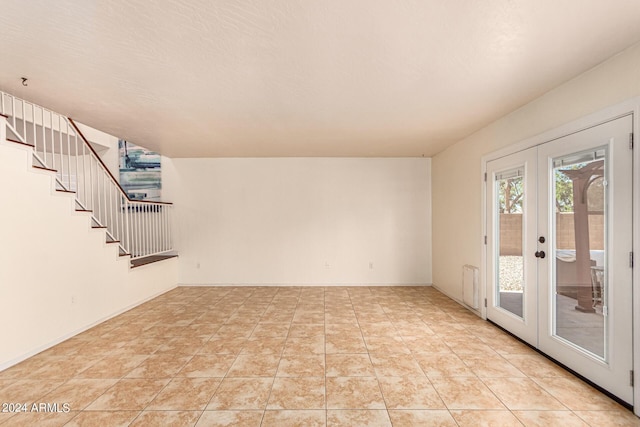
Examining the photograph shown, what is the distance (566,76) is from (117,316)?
573 centimetres

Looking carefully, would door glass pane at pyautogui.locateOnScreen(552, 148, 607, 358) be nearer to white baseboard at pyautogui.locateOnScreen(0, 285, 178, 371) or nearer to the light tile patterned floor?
the light tile patterned floor

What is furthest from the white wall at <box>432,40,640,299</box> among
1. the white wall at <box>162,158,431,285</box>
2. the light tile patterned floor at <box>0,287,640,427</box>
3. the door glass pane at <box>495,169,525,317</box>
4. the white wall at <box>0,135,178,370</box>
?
the white wall at <box>0,135,178,370</box>

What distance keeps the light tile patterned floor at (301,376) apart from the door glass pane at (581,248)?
44 cm

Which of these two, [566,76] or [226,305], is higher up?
[566,76]

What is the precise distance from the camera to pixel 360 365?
8.34ft

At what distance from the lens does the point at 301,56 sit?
6.70ft

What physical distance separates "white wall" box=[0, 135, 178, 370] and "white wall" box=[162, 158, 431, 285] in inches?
78.3

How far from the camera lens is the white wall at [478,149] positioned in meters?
2.04

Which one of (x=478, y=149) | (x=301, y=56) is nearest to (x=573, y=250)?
(x=478, y=149)

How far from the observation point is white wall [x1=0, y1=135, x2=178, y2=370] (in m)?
2.56

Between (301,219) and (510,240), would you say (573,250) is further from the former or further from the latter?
(301,219)

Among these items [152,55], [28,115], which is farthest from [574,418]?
[28,115]

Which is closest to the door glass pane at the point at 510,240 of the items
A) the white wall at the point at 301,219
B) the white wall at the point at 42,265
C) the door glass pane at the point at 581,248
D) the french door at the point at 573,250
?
the french door at the point at 573,250

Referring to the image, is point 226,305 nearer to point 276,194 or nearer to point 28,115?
point 276,194
